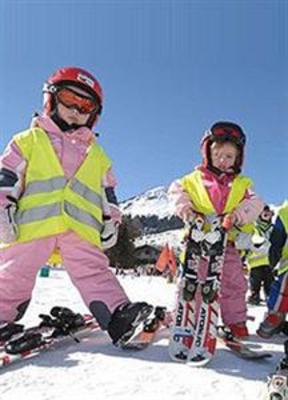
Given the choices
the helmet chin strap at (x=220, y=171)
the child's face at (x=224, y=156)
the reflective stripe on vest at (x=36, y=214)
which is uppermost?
the child's face at (x=224, y=156)

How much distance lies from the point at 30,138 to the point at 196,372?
219cm

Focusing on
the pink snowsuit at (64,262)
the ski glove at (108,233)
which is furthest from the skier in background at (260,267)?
the pink snowsuit at (64,262)

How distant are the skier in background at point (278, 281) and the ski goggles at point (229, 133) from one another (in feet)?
2.62

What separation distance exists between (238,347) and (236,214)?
40.0 inches

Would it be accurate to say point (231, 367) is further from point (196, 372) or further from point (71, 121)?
point (71, 121)

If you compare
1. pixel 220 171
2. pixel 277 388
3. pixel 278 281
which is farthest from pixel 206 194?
pixel 277 388

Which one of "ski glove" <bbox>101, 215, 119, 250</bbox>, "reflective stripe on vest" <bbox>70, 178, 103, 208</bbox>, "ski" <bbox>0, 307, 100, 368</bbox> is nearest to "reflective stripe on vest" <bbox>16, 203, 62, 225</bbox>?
"reflective stripe on vest" <bbox>70, 178, 103, 208</bbox>

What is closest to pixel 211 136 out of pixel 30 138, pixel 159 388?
pixel 30 138

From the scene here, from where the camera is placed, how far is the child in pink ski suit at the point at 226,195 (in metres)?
4.65

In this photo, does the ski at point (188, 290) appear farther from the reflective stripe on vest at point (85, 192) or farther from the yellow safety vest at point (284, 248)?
the yellow safety vest at point (284, 248)

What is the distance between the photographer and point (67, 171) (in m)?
4.63

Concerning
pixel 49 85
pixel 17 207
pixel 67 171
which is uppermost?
pixel 49 85

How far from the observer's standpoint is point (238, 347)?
4.16 m

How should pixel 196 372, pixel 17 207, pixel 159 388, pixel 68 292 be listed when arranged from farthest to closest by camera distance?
pixel 68 292 < pixel 17 207 < pixel 196 372 < pixel 159 388
